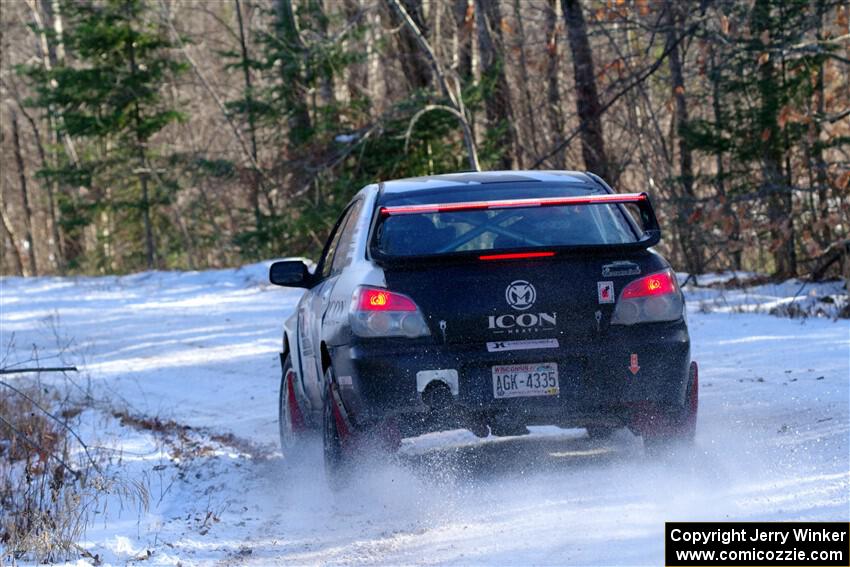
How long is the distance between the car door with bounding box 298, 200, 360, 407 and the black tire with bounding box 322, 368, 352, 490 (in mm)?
402

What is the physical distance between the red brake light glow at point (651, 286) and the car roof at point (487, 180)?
970 millimetres

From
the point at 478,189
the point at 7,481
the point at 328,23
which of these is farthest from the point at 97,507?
the point at 328,23

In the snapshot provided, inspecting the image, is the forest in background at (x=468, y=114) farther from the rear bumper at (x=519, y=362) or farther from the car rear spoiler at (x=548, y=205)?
the rear bumper at (x=519, y=362)

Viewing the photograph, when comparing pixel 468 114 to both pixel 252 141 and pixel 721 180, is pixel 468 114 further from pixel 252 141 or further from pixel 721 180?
pixel 252 141

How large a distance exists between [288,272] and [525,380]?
247 centimetres

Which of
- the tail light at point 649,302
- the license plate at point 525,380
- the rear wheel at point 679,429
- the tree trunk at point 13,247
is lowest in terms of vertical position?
the tree trunk at point 13,247

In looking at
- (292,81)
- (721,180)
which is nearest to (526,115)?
(292,81)

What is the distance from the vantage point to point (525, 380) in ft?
21.0

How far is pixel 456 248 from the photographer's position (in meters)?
6.93

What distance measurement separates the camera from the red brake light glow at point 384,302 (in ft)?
21.2

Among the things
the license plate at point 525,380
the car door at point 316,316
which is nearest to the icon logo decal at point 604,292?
the license plate at point 525,380

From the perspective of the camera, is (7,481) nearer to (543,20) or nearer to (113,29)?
(543,20)

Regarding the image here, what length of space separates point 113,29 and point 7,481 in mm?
25344

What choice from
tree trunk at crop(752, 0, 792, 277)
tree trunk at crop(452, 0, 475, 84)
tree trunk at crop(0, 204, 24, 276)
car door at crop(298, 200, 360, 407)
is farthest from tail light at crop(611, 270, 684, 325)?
tree trunk at crop(0, 204, 24, 276)
